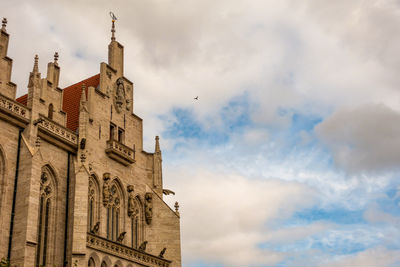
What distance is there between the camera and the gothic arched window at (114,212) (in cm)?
3186

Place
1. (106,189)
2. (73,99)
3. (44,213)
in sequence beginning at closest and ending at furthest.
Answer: (44,213)
(106,189)
(73,99)

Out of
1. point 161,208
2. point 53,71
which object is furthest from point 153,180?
point 53,71

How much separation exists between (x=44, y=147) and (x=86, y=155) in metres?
2.49

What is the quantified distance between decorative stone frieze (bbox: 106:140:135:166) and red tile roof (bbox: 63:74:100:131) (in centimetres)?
227

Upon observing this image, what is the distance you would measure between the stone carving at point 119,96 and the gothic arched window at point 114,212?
523 centimetres

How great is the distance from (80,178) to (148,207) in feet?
22.2

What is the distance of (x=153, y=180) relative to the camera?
119 ft

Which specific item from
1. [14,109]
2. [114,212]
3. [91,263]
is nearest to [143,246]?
[114,212]

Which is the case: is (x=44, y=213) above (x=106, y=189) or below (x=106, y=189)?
below

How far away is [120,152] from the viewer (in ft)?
110

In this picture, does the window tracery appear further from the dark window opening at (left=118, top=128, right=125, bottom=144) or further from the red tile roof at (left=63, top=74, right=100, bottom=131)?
the red tile roof at (left=63, top=74, right=100, bottom=131)

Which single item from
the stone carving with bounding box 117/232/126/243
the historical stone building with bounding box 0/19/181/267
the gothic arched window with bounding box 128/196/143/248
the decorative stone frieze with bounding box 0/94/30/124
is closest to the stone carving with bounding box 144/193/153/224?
the historical stone building with bounding box 0/19/181/267

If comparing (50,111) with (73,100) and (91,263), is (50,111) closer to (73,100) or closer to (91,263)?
(73,100)

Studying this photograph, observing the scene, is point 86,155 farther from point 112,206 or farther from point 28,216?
point 28,216
